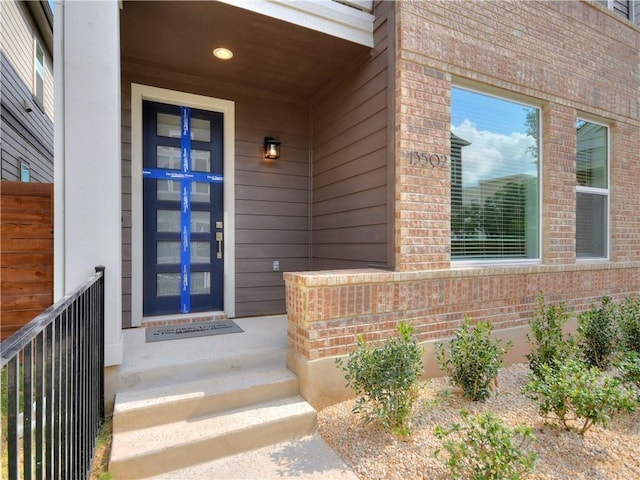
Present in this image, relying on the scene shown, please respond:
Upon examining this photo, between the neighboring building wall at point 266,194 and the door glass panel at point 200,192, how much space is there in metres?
0.33

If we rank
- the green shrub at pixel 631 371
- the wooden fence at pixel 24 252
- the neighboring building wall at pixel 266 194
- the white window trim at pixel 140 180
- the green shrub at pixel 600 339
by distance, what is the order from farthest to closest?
the neighboring building wall at pixel 266 194 → the white window trim at pixel 140 180 → the green shrub at pixel 600 339 → the wooden fence at pixel 24 252 → the green shrub at pixel 631 371

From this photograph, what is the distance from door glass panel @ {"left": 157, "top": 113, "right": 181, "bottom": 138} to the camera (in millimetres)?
3773

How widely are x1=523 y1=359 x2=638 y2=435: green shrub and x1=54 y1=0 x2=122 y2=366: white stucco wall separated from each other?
2872mm

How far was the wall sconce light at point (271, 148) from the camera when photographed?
4082 mm

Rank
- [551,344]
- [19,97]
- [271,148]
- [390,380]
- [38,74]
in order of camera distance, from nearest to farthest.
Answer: [390,380], [551,344], [271,148], [19,97], [38,74]

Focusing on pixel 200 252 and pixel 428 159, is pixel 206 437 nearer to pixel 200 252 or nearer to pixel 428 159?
pixel 200 252

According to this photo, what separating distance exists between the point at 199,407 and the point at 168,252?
1.98 metres

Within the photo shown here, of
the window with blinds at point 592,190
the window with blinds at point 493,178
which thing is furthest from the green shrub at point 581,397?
the window with blinds at point 592,190

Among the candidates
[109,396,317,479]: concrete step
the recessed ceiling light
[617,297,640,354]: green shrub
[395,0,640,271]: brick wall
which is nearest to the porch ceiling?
the recessed ceiling light

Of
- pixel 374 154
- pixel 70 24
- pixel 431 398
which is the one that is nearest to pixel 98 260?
pixel 70 24

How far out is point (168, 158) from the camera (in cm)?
380

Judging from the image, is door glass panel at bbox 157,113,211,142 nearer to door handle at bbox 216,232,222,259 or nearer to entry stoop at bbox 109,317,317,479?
door handle at bbox 216,232,222,259

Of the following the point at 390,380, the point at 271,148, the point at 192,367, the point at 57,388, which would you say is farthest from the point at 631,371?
the point at 271,148

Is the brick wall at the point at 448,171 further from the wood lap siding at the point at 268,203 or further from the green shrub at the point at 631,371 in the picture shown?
the wood lap siding at the point at 268,203
